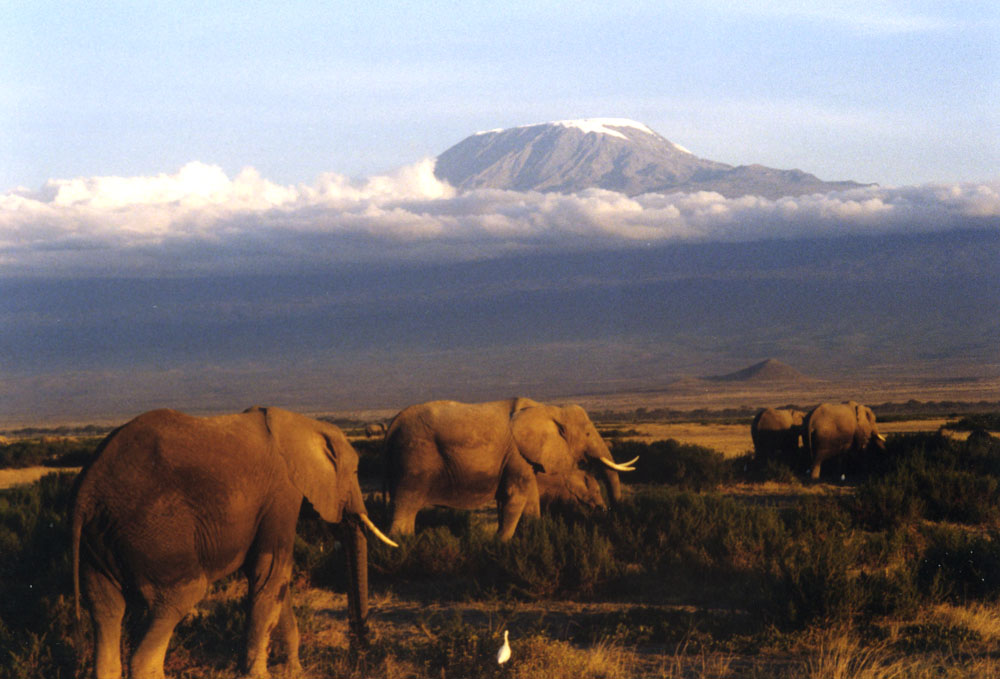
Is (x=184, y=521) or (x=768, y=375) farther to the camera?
(x=768, y=375)

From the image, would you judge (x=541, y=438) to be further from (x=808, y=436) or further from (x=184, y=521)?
(x=808, y=436)

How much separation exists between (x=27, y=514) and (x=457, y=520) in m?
5.06

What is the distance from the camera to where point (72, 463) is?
29.7 m

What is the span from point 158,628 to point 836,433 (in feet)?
59.7

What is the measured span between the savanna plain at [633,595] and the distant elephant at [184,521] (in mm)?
503

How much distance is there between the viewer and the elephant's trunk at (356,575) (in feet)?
25.9

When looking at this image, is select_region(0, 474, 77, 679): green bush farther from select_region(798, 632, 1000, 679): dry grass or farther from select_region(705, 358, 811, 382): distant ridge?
select_region(705, 358, 811, 382): distant ridge

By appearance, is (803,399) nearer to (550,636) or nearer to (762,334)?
(762,334)

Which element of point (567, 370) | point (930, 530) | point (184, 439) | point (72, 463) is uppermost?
point (184, 439)

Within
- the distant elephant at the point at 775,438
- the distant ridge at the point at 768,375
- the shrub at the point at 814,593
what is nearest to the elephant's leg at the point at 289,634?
the shrub at the point at 814,593

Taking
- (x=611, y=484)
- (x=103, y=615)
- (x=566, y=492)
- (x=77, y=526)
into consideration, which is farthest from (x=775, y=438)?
(x=77, y=526)

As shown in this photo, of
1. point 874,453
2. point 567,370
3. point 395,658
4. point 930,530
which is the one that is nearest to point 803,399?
point 567,370

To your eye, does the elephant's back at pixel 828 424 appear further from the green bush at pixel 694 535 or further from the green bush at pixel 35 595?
the green bush at pixel 35 595

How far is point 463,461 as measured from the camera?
40.2ft
